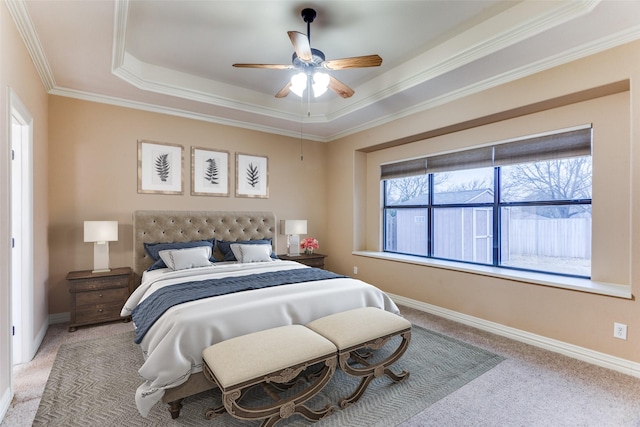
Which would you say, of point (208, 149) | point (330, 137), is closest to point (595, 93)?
point (330, 137)

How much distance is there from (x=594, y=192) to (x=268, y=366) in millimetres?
3235

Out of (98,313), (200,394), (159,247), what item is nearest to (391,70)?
(159,247)

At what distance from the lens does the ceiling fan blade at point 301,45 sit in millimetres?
2262

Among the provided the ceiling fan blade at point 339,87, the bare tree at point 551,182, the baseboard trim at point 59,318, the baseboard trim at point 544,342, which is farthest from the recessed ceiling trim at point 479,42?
the baseboard trim at point 59,318

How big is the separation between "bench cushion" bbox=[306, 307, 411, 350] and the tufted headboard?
2.55 metres

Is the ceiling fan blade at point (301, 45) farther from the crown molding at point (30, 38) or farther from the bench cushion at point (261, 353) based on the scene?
the bench cushion at point (261, 353)

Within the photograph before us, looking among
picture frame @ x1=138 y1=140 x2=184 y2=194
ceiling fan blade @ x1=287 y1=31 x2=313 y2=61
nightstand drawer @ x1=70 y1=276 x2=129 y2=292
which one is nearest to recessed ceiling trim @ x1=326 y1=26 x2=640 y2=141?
ceiling fan blade @ x1=287 y1=31 x2=313 y2=61

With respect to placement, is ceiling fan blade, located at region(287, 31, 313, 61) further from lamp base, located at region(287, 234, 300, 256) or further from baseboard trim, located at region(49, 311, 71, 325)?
baseboard trim, located at region(49, 311, 71, 325)

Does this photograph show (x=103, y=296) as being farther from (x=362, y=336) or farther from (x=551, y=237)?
(x=551, y=237)

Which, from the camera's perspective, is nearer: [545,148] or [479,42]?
[479,42]

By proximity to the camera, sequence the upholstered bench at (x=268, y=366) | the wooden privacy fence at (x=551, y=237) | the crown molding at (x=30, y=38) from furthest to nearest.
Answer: the wooden privacy fence at (x=551, y=237), the crown molding at (x=30, y=38), the upholstered bench at (x=268, y=366)

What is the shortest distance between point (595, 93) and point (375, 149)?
283 centimetres

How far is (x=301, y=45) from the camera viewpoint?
2375 millimetres

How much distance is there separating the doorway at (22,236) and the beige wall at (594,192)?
418 centimetres
